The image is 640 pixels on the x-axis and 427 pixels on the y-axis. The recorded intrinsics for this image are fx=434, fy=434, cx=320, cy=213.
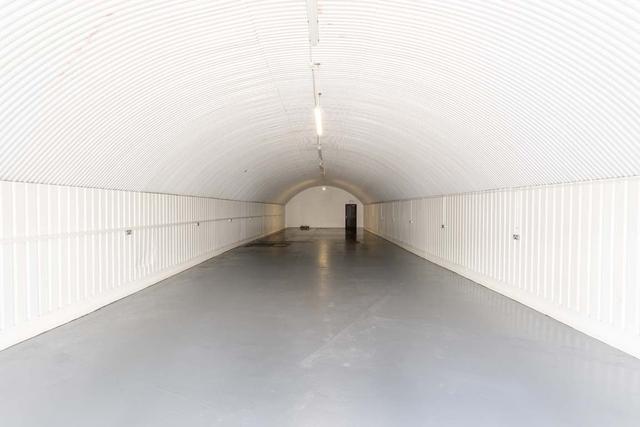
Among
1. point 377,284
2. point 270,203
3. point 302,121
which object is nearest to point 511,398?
point 377,284

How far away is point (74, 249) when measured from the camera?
7172mm

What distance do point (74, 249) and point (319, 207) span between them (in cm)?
2848

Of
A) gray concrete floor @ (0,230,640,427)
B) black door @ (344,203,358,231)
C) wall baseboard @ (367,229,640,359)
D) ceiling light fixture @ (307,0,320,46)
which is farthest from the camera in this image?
black door @ (344,203,358,231)

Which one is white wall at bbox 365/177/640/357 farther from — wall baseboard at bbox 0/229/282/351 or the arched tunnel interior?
wall baseboard at bbox 0/229/282/351

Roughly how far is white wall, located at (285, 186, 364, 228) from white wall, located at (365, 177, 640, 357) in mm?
23364

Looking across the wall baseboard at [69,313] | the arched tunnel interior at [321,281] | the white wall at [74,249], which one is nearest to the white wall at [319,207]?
the white wall at [74,249]

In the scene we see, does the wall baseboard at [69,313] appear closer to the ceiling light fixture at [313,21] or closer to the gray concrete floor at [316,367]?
the gray concrete floor at [316,367]

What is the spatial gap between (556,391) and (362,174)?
15.7 meters

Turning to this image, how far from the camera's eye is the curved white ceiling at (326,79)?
13.9 feet

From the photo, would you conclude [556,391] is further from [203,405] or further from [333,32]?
[333,32]

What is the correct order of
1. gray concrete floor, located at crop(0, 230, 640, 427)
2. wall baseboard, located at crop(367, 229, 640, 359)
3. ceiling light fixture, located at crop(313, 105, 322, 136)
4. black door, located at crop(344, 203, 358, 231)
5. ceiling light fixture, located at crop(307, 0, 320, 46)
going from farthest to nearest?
black door, located at crop(344, 203, 358, 231) < ceiling light fixture, located at crop(313, 105, 322, 136) < wall baseboard, located at crop(367, 229, 640, 359) < ceiling light fixture, located at crop(307, 0, 320, 46) < gray concrete floor, located at crop(0, 230, 640, 427)

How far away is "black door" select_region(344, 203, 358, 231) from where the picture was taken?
3550cm

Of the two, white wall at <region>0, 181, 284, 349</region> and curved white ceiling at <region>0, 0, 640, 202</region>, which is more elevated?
curved white ceiling at <region>0, 0, 640, 202</region>

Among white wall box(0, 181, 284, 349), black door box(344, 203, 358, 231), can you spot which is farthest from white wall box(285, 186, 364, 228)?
white wall box(0, 181, 284, 349)
